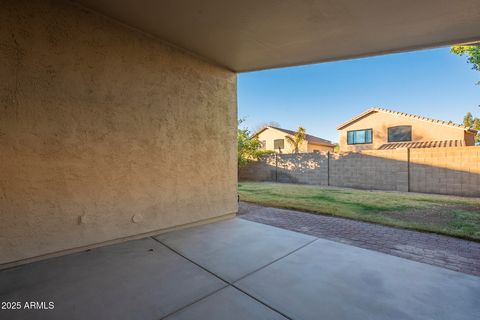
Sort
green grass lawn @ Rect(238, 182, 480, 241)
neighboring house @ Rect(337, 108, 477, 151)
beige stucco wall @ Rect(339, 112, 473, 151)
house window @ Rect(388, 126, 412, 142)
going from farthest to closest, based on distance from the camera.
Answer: house window @ Rect(388, 126, 412, 142) < beige stucco wall @ Rect(339, 112, 473, 151) < neighboring house @ Rect(337, 108, 477, 151) < green grass lawn @ Rect(238, 182, 480, 241)

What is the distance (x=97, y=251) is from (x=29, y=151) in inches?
59.2

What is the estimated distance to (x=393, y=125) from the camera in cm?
1667

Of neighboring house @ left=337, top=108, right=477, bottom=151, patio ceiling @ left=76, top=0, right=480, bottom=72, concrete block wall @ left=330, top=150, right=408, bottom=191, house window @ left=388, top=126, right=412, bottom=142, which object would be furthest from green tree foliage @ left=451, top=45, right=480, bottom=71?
house window @ left=388, top=126, right=412, bottom=142

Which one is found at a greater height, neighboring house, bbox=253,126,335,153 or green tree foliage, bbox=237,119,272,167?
neighboring house, bbox=253,126,335,153

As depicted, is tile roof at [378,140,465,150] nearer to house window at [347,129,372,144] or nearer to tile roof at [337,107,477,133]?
tile roof at [337,107,477,133]

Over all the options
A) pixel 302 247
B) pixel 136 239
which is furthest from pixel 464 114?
pixel 136 239

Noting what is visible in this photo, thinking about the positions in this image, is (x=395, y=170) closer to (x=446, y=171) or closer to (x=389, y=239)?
(x=446, y=171)

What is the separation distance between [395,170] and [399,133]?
29.2 ft

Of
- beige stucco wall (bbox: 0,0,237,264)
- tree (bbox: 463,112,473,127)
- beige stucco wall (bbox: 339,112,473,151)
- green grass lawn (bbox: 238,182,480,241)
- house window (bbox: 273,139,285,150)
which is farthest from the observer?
tree (bbox: 463,112,473,127)

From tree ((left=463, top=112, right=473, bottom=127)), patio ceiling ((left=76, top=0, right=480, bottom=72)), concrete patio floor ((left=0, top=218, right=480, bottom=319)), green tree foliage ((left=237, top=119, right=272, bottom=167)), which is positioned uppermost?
tree ((left=463, top=112, right=473, bottom=127))

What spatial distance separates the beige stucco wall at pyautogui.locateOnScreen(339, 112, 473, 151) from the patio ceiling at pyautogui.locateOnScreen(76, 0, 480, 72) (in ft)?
51.2

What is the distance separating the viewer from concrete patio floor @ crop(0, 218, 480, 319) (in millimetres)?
1767

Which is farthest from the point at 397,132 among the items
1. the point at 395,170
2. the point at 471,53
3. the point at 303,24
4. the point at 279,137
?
the point at 303,24

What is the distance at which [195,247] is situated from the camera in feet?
10.3
